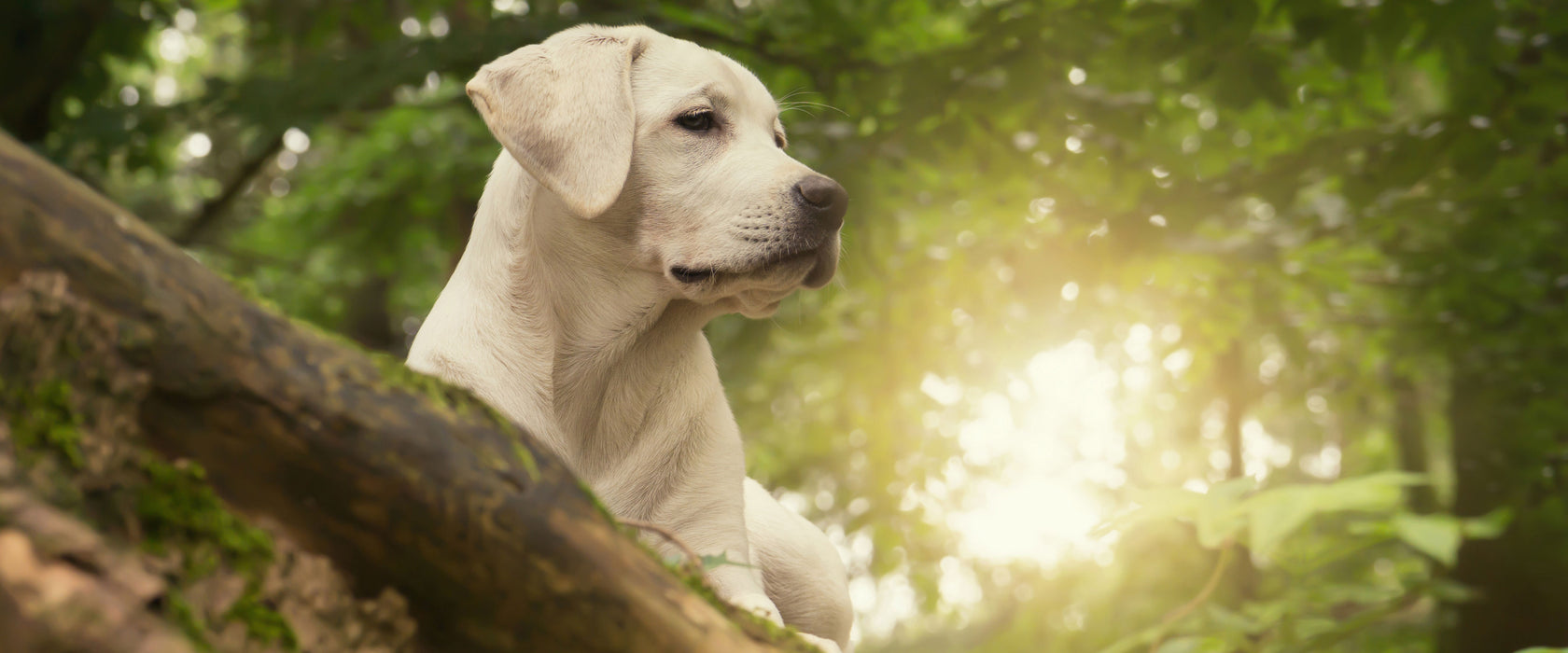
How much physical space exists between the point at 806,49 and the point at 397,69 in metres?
2.32

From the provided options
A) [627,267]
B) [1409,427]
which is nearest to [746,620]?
[627,267]

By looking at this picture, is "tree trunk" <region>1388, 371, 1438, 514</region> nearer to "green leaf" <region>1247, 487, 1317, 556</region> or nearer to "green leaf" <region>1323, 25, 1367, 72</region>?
"green leaf" <region>1323, 25, 1367, 72</region>

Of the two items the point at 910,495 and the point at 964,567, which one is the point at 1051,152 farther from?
the point at 964,567

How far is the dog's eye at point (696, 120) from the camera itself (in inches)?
110

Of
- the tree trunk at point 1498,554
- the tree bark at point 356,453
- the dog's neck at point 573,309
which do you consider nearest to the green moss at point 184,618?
the tree bark at point 356,453

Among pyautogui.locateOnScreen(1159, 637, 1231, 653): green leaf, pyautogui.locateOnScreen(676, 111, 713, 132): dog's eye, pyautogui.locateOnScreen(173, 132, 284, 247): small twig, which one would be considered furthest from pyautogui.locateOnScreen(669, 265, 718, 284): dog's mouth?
pyautogui.locateOnScreen(173, 132, 284, 247): small twig

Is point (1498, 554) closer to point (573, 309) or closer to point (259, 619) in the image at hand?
point (573, 309)

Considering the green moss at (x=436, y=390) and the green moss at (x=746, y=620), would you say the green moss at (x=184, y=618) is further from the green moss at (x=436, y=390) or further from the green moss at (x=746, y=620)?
the green moss at (x=746, y=620)

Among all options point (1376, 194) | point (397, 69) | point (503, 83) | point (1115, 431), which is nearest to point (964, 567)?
point (1115, 431)

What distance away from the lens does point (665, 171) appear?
8.93 ft

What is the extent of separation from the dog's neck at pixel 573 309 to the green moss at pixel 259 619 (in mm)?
1146

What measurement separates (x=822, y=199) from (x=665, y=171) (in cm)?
42

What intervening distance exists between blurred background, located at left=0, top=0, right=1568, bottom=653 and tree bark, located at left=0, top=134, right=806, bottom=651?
2.22 meters

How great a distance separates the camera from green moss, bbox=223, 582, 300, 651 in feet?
4.73
